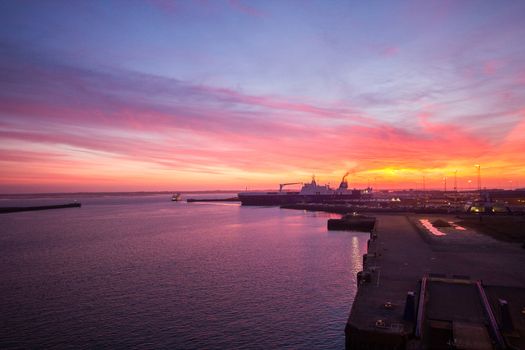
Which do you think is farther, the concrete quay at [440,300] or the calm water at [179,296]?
the calm water at [179,296]

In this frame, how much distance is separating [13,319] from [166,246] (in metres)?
30.5

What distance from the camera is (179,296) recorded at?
90.6ft

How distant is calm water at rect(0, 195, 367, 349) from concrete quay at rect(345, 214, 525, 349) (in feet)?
12.2

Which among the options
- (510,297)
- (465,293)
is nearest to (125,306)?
(465,293)

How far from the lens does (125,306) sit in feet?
83.5

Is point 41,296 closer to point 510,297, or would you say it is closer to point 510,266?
point 510,297

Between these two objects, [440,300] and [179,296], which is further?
[179,296]

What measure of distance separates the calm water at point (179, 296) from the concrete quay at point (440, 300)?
12.2 feet

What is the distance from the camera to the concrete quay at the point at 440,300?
1365 cm

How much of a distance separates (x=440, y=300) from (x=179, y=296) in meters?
18.1

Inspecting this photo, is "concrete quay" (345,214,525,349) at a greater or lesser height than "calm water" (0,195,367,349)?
greater

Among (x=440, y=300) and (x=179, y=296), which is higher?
(x=440, y=300)

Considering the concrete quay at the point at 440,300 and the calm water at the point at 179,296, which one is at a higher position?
the concrete quay at the point at 440,300

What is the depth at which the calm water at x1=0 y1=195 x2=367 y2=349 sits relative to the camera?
2005 cm
